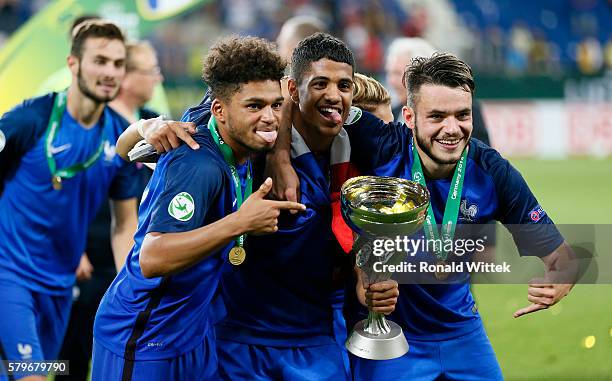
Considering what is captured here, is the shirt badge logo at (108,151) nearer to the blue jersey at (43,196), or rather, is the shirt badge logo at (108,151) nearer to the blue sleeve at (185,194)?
the blue jersey at (43,196)

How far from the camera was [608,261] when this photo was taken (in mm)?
4043

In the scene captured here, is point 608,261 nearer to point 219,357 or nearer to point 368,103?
point 368,103

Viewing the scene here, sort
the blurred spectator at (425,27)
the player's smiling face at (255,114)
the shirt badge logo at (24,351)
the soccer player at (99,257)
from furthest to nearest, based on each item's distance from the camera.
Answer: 1. the blurred spectator at (425,27)
2. the soccer player at (99,257)
3. the shirt badge logo at (24,351)
4. the player's smiling face at (255,114)

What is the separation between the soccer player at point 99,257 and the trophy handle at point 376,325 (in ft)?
6.63

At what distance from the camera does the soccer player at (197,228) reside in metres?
2.95

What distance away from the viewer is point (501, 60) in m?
16.9

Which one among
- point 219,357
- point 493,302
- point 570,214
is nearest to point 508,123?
point 570,214

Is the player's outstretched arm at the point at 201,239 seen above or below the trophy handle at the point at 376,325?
above

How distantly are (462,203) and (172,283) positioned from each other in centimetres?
134

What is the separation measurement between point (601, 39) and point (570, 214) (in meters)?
9.69

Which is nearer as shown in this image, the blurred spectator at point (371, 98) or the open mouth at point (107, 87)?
the blurred spectator at point (371, 98)

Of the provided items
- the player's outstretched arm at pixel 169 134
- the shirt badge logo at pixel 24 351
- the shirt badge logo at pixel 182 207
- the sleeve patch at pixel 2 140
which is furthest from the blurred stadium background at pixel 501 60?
the shirt badge logo at pixel 182 207

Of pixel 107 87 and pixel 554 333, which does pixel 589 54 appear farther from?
pixel 107 87

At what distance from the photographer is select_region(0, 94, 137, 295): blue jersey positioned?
480 centimetres
